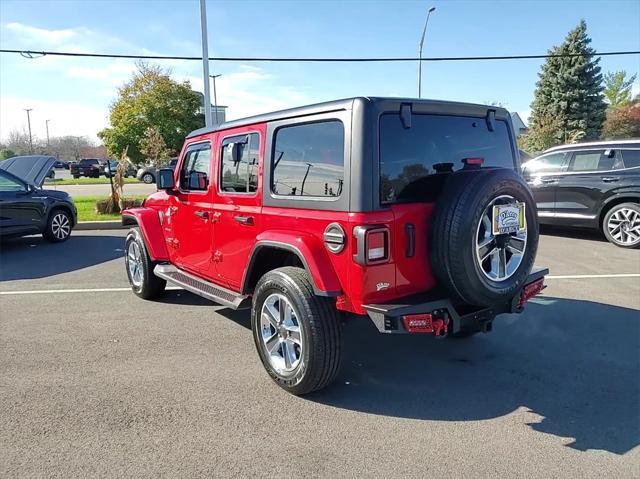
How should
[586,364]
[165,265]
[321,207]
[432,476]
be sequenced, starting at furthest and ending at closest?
[165,265]
[586,364]
[321,207]
[432,476]

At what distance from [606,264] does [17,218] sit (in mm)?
10160

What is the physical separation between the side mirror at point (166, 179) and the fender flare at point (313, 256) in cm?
203

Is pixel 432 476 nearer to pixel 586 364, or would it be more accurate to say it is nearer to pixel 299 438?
pixel 299 438

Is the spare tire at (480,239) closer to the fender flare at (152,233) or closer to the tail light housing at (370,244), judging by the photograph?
the tail light housing at (370,244)

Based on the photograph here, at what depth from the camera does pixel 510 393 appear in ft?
11.1

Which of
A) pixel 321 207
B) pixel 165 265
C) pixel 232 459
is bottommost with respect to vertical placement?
pixel 232 459

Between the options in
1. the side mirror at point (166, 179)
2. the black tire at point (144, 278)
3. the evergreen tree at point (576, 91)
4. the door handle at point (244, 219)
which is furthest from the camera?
the evergreen tree at point (576, 91)

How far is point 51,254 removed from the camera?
8.70 m

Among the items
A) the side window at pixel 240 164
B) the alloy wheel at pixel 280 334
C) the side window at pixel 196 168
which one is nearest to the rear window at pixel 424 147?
the alloy wheel at pixel 280 334

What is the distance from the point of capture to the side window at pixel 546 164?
386 inches

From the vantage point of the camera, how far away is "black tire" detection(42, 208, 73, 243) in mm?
9562

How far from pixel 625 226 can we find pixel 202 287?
776cm

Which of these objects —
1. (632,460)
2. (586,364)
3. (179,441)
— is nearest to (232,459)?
(179,441)

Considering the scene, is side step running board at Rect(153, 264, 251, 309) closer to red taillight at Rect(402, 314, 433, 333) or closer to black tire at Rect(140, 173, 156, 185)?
red taillight at Rect(402, 314, 433, 333)
